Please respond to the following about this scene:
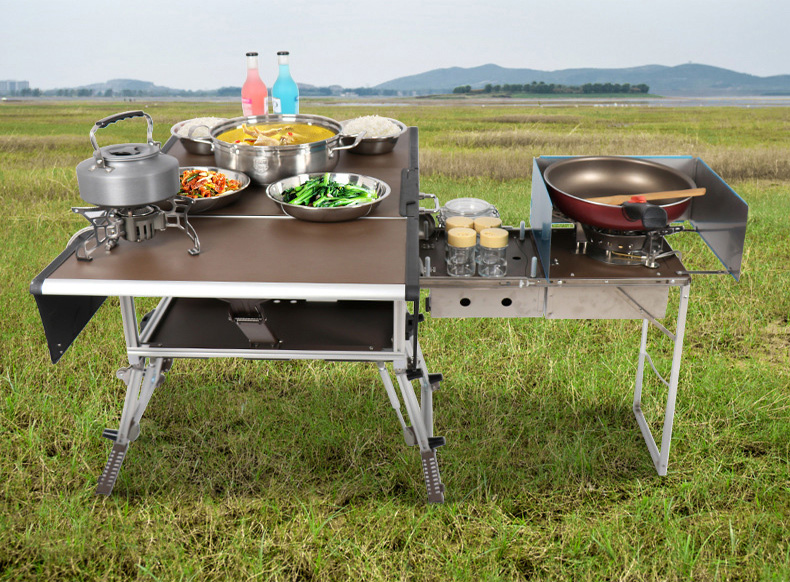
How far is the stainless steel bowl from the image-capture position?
2.69 metres

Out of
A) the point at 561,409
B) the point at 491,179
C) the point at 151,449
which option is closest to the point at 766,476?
the point at 561,409

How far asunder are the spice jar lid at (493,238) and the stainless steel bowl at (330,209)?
0.42 m

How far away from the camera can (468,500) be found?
3.10 meters

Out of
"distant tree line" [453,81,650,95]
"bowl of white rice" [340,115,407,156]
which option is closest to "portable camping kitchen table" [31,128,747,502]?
"bowl of white rice" [340,115,407,156]

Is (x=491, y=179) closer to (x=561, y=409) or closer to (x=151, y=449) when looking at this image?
(x=561, y=409)

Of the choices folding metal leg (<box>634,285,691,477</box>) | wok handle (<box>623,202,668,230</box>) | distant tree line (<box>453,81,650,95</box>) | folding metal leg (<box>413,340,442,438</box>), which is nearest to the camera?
wok handle (<box>623,202,668,230</box>)

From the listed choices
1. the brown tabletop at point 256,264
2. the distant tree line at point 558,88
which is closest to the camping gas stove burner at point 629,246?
the brown tabletop at point 256,264

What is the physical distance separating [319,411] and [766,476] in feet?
7.16

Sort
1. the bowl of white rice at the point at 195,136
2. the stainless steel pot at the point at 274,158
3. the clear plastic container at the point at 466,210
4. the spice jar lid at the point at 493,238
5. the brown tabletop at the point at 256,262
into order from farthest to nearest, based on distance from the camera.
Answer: the bowl of white rice at the point at 195,136
the clear plastic container at the point at 466,210
the stainless steel pot at the point at 274,158
the spice jar lid at the point at 493,238
the brown tabletop at the point at 256,262

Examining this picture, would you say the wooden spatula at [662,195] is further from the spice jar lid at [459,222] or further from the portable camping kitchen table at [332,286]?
the spice jar lid at [459,222]

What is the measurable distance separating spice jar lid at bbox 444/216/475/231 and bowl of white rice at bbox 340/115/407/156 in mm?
898

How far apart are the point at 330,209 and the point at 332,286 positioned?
0.55 m

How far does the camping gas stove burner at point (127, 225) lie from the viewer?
2.47m

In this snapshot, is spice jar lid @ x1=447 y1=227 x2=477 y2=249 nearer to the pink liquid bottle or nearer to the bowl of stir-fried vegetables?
the bowl of stir-fried vegetables
